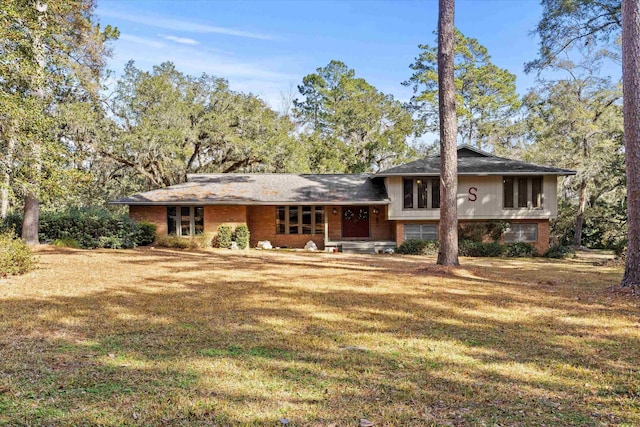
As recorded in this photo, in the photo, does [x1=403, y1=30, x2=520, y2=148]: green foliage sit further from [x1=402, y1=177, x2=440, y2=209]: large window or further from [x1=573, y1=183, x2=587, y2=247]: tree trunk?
[x1=402, y1=177, x2=440, y2=209]: large window

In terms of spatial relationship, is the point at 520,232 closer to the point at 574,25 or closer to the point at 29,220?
the point at 574,25

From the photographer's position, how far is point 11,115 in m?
9.42

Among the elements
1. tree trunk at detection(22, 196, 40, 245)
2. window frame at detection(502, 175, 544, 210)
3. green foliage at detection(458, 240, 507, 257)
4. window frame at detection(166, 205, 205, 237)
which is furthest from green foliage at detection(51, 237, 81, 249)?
window frame at detection(502, 175, 544, 210)

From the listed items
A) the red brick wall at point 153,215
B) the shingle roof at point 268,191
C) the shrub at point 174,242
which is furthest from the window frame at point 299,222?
the red brick wall at point 153,215

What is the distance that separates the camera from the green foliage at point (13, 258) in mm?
9648

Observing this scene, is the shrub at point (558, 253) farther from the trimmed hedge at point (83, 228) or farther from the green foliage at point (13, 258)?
the green foliage at point (13, 258)

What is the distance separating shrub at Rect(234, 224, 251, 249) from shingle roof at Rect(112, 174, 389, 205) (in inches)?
47.1

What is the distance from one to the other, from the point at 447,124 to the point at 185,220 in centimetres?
1397

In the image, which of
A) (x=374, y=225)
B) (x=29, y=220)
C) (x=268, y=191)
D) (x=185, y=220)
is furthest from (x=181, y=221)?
(x=374, y=225)

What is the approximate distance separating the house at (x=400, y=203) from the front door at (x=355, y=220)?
45 centimetres

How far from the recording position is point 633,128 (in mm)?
8484

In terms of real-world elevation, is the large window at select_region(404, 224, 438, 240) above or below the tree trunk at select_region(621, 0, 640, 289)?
below

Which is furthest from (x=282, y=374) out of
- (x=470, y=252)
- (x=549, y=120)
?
(x=549, y=120)

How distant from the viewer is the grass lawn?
10.5ft
